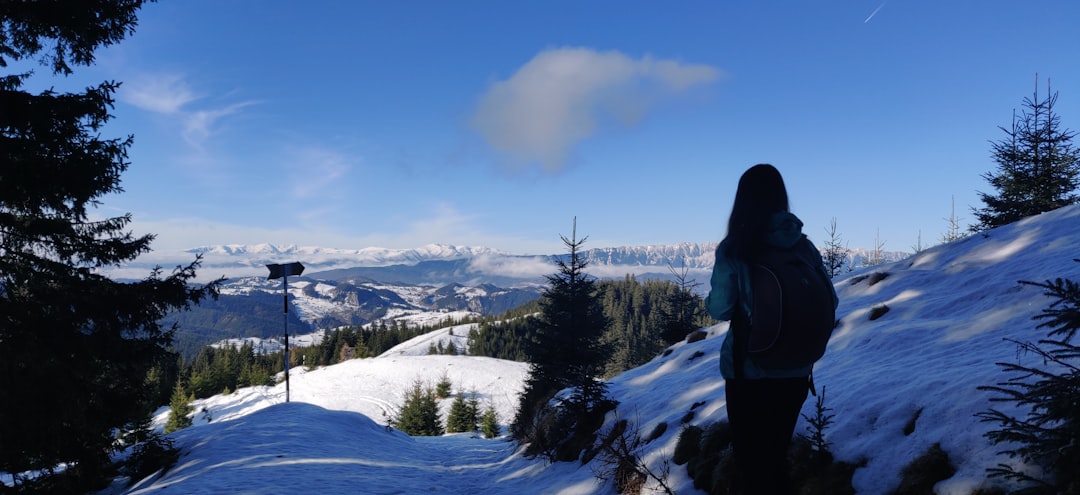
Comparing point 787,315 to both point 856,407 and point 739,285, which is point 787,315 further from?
point 856,407

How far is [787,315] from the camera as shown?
2.97 meters

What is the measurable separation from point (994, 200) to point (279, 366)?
11322 centimetres

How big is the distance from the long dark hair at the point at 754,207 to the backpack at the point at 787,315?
164 mm

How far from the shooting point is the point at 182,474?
8.80 meters

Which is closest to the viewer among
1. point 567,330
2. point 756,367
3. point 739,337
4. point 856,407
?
point 756,367

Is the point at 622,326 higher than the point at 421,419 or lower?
lower

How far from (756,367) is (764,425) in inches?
15.3

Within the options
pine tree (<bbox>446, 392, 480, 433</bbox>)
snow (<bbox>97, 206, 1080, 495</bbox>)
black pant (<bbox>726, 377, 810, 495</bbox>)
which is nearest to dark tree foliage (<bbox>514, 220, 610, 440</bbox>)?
snow (<bbox>97, 206, 1080, 495</bbox>)

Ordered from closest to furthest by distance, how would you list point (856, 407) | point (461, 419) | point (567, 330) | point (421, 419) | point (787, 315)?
point (787, 315), point (856, 407), point (567, 330), point (421, 419), point (461, 419)

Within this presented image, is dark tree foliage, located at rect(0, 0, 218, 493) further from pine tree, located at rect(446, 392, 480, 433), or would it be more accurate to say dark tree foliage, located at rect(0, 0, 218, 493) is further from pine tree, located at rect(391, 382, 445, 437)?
pine tree, located at rect(446, 392, 480, 433)

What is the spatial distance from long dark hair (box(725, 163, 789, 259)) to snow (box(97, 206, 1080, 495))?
7.67 ft

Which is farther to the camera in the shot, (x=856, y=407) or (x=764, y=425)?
(x=856, y=407)

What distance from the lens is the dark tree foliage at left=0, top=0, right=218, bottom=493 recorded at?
680cm

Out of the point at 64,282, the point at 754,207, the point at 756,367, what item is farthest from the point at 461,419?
the point at 754,207
